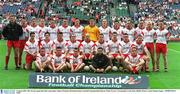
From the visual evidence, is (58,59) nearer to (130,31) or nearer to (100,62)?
(100,62)

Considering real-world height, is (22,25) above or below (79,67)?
above

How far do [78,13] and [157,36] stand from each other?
24331mm

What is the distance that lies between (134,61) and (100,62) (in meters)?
1.14

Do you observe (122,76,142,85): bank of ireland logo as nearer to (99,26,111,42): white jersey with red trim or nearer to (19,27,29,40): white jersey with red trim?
(99,26,111,42): white jersey with red trim

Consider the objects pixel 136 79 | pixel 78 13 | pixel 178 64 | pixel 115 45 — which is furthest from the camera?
pixel 78 13

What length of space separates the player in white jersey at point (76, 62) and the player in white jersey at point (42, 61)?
73 centimetres

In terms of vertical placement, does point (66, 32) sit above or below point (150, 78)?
above

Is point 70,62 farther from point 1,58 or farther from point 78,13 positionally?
point 78,13

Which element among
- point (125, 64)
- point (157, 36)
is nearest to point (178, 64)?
point (157, 36)

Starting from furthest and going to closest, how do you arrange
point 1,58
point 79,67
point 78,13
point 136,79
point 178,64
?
point 78,13 < point 1,58 < point 178,64 < point 79,67 < point 136,79

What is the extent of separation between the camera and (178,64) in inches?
746

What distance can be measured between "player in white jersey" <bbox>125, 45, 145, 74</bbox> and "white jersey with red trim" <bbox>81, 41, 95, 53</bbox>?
4.66 ft

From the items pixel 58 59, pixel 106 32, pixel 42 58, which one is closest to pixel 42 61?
pixel 42 58

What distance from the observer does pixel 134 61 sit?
15.0 meters
